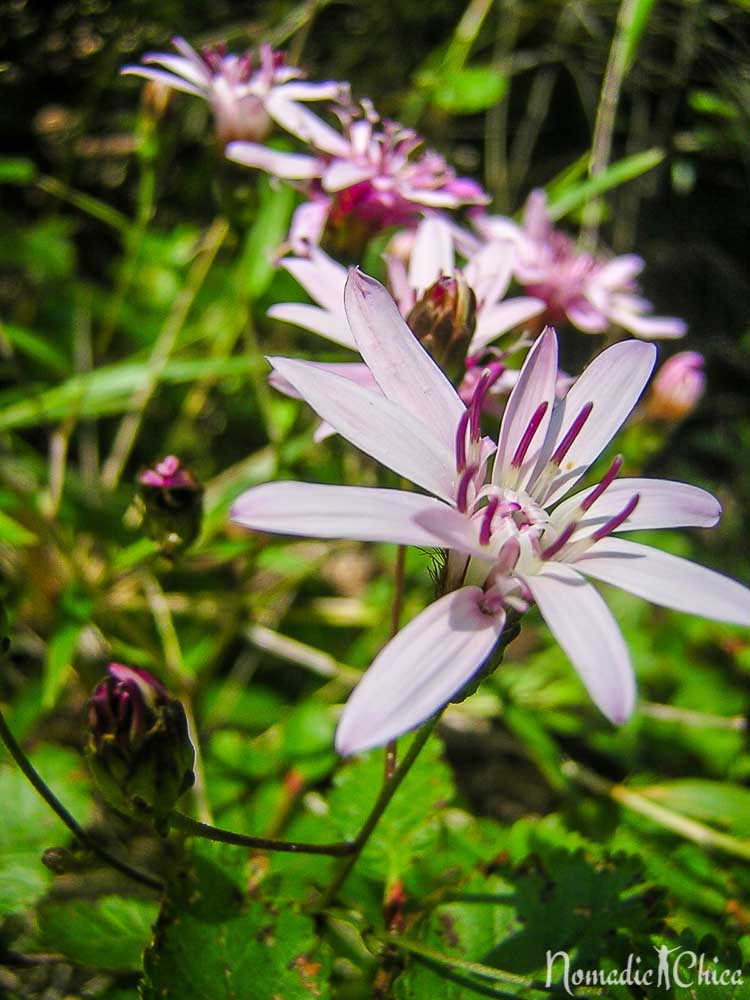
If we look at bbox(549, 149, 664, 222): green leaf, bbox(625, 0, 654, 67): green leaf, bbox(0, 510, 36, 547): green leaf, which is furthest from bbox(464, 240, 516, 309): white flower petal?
bbox(0, 510, 36, 547): green leaf

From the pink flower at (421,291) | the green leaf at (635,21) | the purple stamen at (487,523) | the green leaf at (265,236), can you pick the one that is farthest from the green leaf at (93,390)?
the green leaf at (635,21)

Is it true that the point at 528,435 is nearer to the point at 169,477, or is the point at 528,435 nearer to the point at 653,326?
the point at 169,477

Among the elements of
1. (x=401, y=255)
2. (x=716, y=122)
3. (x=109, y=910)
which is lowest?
(x=109, y=910)

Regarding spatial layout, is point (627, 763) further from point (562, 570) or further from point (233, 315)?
point (233, 315)

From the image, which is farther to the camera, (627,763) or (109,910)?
(627,763)

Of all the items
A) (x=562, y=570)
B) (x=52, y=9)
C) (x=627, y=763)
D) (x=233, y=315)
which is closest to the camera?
(x=562, y=570)

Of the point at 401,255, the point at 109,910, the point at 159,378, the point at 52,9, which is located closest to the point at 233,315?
the point at 159,378

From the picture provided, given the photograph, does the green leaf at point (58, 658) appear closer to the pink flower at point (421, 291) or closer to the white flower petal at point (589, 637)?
the pink flower at point (421, 291)
